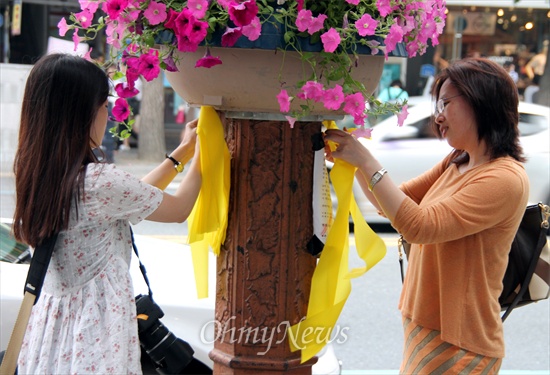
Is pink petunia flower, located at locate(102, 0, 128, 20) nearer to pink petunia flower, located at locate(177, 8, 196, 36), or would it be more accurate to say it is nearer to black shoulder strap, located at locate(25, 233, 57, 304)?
pink petunia flower, located at locate(177, 8, 196, 36)

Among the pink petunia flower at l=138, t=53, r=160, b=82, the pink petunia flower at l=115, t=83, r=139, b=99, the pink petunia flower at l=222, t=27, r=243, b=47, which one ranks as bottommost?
the pink petunia flower at l=115, t=83, r=139, b=99

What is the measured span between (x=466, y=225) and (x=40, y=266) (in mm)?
1068

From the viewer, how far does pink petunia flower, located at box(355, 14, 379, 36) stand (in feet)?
5.66

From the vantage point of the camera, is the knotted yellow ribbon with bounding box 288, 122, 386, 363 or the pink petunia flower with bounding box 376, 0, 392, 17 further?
the knotted yellow ribbon with bounding box 288, 122, 386, 363

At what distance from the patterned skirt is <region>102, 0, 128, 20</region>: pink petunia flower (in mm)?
1198

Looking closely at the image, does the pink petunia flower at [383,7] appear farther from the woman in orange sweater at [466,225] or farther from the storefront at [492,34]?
the storefront at [492,34]

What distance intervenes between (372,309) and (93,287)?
410 centimetres

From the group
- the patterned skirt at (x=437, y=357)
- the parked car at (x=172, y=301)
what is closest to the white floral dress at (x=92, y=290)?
the patterned skirt at (x=437, y=357)

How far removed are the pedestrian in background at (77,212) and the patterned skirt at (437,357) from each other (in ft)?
2.53

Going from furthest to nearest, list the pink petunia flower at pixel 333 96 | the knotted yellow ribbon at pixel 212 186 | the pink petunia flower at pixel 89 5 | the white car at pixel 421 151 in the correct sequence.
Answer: the white car at pixel 421 151
the knotted yellow ribbon at pixel 212 186
the pink petunia flower at pixel 89 5
the pink petunia flower at pixel 333 96

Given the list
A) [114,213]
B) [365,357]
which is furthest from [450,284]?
[365,357]

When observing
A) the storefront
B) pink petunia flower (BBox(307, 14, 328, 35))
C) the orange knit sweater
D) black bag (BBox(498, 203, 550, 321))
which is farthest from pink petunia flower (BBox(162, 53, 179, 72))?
the storefront

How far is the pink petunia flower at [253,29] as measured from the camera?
1.70 m

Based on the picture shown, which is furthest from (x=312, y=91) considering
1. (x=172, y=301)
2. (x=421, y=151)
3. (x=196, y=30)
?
(x=421, y=151)
